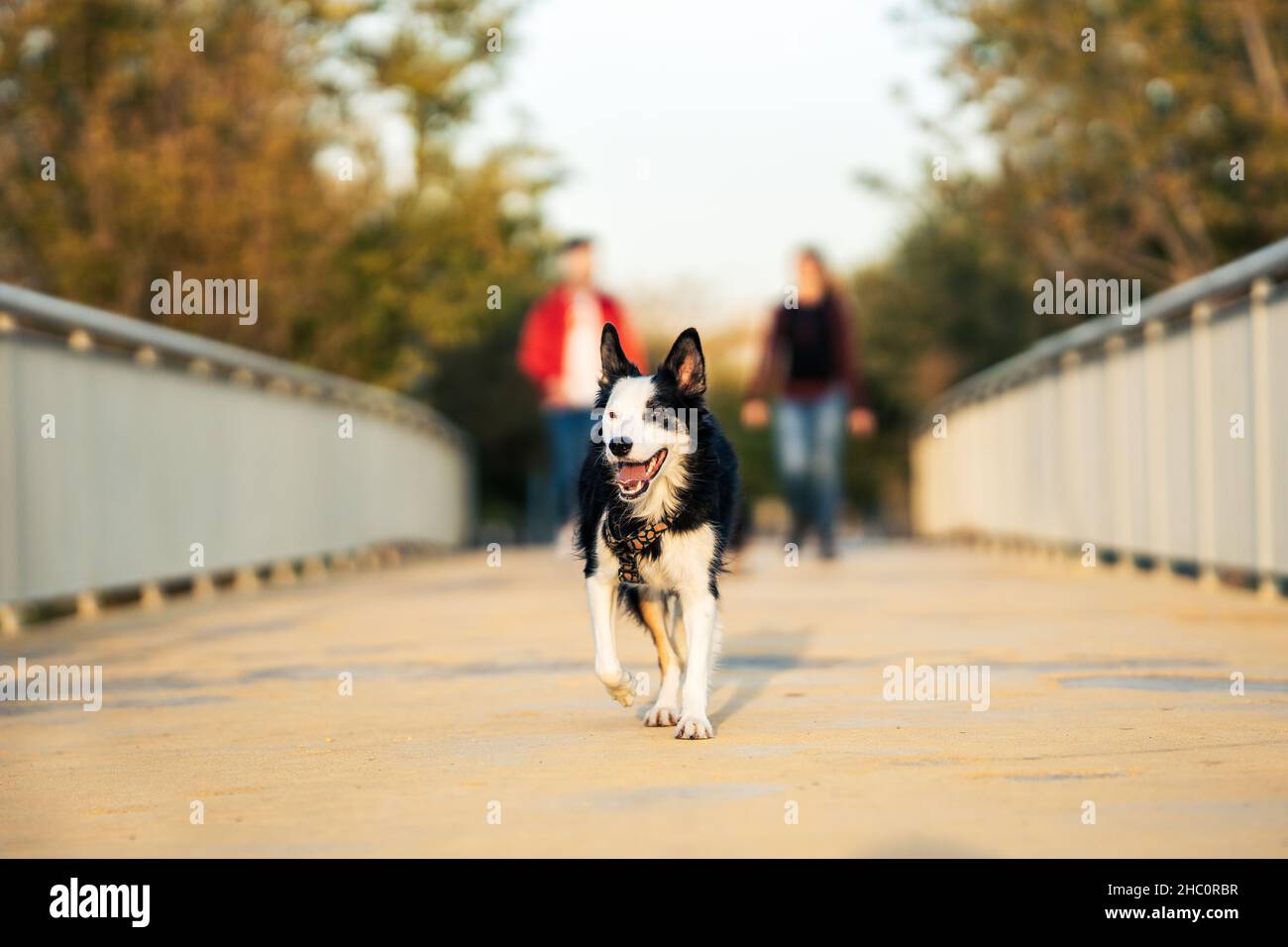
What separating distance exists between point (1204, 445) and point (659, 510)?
18.6ft

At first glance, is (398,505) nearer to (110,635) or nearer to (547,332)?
(547,332)

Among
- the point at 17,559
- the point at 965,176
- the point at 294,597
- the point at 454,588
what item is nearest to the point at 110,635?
the point at 17,559

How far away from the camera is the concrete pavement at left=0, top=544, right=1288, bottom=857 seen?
4.07m

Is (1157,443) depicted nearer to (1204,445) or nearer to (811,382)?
(1204,445)

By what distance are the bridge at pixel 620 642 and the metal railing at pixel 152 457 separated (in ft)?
0.10

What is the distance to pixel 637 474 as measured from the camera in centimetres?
574

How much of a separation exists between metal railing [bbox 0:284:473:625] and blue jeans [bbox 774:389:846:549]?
12.2 feet

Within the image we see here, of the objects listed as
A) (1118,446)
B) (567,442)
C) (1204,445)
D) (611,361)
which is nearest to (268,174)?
(567,442)

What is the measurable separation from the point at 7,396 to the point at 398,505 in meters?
11.0

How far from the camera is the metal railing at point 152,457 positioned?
9.42 meters

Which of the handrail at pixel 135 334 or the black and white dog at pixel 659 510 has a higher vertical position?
the handrail at pixel 135 334

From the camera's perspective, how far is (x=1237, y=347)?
9961mm

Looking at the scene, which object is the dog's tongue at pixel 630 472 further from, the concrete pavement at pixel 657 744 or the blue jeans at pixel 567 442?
the blue jeans at pixel 567 442

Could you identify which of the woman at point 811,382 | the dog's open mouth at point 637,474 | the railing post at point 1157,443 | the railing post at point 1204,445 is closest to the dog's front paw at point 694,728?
the dog's open mouth at point 637,474
